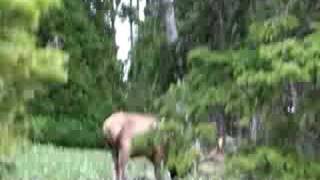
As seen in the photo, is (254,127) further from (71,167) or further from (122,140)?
(71,167)

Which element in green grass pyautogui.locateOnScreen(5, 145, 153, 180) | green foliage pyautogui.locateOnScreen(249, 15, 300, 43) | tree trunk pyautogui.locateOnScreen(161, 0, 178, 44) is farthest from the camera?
green grass pyautogui.locateOnScreen(5, 145, 153, 180)

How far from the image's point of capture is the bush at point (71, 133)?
21.9 metres

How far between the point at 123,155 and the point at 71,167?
10.1ft

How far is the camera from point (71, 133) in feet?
74.0

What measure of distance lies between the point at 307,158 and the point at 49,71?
6.59 feet

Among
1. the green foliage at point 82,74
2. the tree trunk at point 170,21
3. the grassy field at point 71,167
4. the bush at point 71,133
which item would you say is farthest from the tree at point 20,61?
the green foliage at point 82,74

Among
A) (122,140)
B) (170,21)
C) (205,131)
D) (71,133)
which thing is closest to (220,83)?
(205,131)

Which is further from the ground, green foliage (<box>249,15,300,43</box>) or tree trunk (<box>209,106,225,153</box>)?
green foliage (<box>249,15,300,43</box>)

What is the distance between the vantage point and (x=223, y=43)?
264 inches

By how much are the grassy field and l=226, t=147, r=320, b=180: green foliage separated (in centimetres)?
613

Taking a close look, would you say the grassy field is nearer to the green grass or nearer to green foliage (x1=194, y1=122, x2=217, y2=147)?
the green grass

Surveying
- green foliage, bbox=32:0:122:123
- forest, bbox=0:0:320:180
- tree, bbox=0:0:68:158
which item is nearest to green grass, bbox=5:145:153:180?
forest, bbox=0:0:320:180

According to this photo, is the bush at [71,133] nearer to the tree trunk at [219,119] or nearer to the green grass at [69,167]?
the green grass at [69,167]

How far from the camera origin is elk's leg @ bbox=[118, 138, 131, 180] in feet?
38.0
